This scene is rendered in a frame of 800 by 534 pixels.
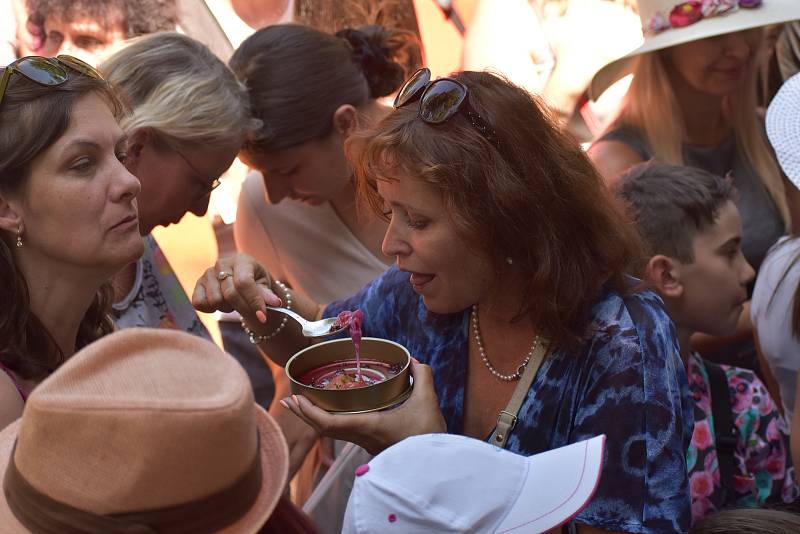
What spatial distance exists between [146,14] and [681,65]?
222 centimetres

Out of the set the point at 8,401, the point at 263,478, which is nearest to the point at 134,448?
the point at 263,478

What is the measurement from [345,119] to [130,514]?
6.83 feet

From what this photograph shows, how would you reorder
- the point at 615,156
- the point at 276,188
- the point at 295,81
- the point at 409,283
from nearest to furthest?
the point at 409,283 < the point at 295,81 < the point at 276,188 < the point at 615,156

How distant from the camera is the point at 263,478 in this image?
1386 millimetres

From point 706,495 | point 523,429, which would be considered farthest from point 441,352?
point 706,495

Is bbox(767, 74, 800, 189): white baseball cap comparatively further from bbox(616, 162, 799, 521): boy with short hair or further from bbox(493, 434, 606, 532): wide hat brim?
bbox(493, 434, 606, 532): wide hat brim

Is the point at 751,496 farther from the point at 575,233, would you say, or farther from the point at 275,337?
the point at 275,337

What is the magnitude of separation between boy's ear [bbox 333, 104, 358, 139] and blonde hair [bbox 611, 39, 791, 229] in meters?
1.08

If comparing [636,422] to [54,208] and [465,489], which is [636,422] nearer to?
[465,489]

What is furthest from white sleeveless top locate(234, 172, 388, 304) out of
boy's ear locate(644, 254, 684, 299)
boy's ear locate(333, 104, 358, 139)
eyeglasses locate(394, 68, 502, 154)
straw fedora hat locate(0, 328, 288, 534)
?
straw fedora hat locate(0, 328, 288, 534)

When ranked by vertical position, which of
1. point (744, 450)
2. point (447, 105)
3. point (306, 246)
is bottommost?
point (744, 450)

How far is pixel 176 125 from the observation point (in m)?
2.63

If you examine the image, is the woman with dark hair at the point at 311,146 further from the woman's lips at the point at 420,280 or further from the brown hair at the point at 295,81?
the woman's lips at the point at 420,280

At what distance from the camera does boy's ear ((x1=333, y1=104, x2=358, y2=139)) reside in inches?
120
